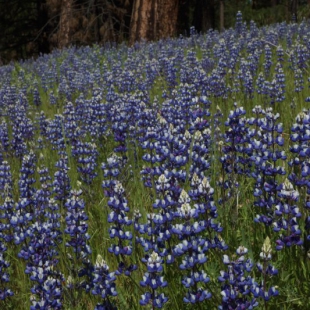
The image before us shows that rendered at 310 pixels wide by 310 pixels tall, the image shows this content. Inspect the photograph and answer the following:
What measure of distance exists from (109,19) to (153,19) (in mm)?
2990

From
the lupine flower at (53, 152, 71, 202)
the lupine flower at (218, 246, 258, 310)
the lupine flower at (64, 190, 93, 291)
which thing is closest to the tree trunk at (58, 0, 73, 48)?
the lupine flower at (53, 152, 71, 202)

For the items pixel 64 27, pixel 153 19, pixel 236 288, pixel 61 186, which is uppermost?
pixel 64 27

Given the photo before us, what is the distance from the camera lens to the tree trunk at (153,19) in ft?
37.4

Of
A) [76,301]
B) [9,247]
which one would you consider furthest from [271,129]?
[9,247]

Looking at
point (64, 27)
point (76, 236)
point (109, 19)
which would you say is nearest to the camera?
point (76, 236)

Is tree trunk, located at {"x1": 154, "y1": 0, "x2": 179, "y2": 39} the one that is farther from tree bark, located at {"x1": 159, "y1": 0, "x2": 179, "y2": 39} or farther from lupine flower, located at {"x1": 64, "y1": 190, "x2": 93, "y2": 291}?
lupine flower, located at {"x1": 64, "y1": 190, "x2": 93, "y2": 291}

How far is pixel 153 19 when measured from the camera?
11.7 meters

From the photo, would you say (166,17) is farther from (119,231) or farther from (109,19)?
(119,231)

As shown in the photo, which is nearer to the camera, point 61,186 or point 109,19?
point 61,186

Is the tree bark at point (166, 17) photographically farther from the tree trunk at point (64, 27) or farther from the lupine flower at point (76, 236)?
the lupine flower at point (76, 236)

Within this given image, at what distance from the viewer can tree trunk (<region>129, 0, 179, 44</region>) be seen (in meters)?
11.4

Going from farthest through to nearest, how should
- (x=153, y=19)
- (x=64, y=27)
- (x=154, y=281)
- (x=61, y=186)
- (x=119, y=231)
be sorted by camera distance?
1. (x=64, y=27)
2. (x=153, y=19)
3. (x=61, y=186)
4. (x=119, y=231)
5. (x=154, y=281)

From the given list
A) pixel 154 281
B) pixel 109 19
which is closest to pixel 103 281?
pixel 154 281

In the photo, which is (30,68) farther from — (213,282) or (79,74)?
(213,282)
